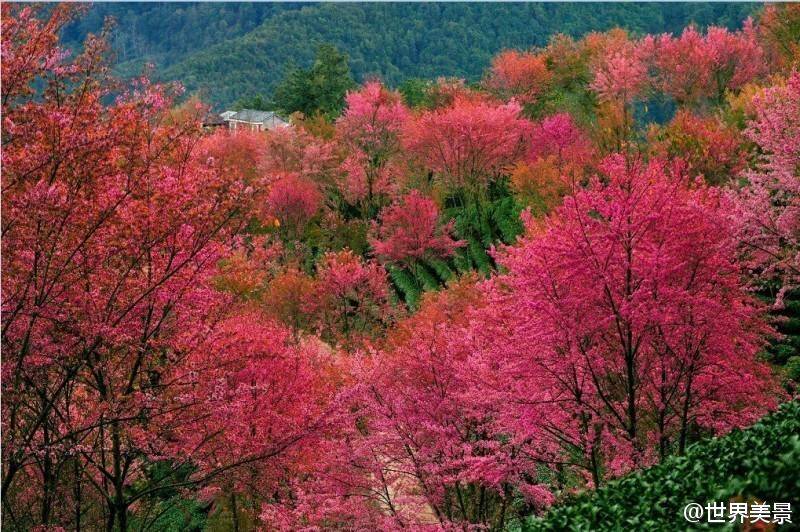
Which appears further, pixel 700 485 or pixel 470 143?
pixel 470 143

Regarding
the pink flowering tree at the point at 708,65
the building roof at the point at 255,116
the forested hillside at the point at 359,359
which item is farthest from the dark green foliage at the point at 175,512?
the building roof at the point at 255,116

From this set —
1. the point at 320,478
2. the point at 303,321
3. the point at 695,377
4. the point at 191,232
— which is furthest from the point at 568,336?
the point at 303,321

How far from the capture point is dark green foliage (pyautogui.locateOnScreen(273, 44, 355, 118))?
240 ft

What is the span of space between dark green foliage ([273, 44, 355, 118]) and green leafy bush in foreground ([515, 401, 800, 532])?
2599 inches

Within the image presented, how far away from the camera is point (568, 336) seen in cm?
1238

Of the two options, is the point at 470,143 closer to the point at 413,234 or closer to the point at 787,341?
the point at 413,234

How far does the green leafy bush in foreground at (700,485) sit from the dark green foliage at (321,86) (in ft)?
217

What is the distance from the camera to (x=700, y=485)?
7.21 m

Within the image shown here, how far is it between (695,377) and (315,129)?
1876 inches

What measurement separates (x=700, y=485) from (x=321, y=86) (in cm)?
6970

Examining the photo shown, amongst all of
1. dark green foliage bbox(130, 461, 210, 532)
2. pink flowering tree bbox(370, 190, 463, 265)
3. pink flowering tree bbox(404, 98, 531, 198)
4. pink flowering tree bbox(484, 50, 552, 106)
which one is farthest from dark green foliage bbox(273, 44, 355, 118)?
dark green foliage bbox(130, 461, 210, 532)

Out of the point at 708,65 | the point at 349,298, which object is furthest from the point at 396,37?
the point at 349,298

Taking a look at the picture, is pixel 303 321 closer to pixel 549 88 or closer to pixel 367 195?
pixel 367 195

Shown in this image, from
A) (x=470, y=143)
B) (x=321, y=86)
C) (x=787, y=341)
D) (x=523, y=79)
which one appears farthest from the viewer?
(x=321, y=86)
